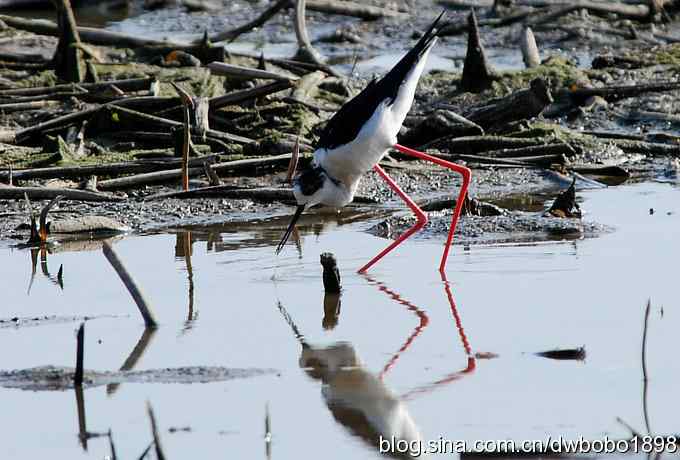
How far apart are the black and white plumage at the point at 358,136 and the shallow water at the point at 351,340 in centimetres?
46

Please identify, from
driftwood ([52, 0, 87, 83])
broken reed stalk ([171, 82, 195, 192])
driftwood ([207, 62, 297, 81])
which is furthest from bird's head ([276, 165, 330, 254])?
driftwood ([52, 0, 87, 83])

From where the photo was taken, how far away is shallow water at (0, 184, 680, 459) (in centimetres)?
447

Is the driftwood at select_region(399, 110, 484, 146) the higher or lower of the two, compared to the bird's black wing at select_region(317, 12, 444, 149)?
lower

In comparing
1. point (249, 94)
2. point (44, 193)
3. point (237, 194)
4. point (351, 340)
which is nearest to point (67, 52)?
point (249, 94)

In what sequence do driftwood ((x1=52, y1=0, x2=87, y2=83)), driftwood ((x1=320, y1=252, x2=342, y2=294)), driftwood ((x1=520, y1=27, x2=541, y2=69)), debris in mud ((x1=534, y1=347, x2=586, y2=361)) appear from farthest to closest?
driftwood ((x1=520, y1=27, x2=541, y2=69)) < driftwood ((x1=52, y1=0, x2=87, y2=83)) < driftwood ((x1=320, y1=252, x2=342, y2=294)) < debris in mud ((x1=534, y1=347, x2=586, y2=361))

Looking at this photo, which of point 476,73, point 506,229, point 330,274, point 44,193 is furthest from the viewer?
point 476,73

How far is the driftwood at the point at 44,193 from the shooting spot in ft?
27.1

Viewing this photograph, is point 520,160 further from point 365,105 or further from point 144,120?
point 144,120

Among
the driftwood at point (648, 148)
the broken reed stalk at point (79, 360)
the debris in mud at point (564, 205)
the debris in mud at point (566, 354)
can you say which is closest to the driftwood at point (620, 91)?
the driftwood at point (648, 148)

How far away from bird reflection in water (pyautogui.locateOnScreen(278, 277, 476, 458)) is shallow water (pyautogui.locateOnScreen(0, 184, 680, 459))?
0.01 metres

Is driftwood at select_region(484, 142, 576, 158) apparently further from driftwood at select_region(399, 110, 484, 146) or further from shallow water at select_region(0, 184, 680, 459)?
shallow water at select_region(0, 184, 680, 459)

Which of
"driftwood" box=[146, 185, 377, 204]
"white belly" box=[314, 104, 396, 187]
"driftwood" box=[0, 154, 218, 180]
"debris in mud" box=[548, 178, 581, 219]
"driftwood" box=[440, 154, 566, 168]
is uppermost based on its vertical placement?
"white belly" box=[314, 104, 396, 187]

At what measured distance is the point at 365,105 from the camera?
702 centimetres

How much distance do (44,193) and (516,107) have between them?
3836 mm
